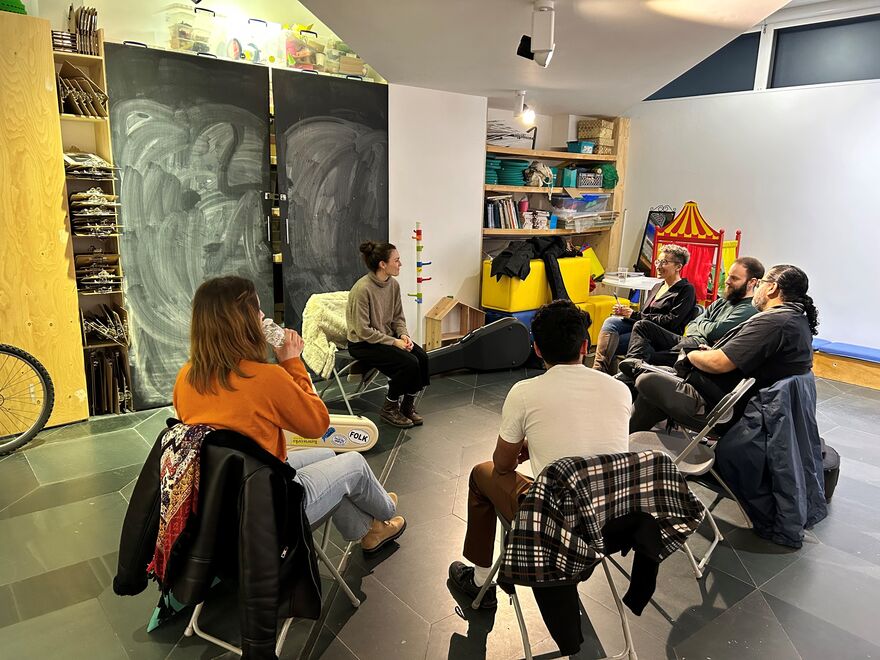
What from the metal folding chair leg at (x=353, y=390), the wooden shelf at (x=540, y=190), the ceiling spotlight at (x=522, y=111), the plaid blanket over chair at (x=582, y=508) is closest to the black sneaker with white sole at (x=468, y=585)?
the plaid blanket over chair at (x=582, y=508)

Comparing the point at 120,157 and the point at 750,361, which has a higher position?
the point at 120,157

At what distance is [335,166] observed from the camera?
197 inches

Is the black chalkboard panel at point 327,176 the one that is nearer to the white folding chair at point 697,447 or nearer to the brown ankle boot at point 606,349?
the brown ankle boot at point 606,349

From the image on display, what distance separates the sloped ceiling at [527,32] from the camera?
336cm

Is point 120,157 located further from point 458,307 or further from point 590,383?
point 590,383

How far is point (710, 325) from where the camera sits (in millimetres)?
3934

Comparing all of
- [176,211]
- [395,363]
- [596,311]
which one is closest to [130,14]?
[176,211]

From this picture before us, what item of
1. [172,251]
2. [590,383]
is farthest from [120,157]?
[590,383]

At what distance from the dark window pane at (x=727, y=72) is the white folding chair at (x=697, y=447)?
479 centimetres

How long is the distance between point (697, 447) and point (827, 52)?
16.4 feet

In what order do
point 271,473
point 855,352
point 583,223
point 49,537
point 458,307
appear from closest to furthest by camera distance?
point 271,473
point 49,537
point 855,352
point 458,307
point 583,223

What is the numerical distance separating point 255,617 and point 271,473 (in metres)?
0.41

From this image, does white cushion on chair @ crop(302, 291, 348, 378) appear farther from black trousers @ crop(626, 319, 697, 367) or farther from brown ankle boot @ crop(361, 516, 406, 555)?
black trousers @ crop(626, 319, 697, 367)

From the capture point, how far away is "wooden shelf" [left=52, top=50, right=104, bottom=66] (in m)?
3.81
